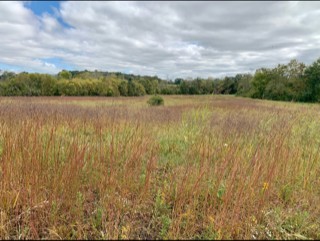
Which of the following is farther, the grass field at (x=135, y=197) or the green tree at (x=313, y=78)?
the green tree at (x=313, y=78)

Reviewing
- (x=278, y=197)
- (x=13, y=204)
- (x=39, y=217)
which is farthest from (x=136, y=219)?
(x=278, y=197)

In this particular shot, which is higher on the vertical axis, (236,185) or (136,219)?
(236,185)

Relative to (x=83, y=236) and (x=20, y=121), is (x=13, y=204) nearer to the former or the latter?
(x=83, y=236)

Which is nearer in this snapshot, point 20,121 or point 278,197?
point 278,197

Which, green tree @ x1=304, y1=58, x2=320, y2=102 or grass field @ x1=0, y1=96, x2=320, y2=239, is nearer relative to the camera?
grass field @ x1=0, y1=96, x2=320, y2=239

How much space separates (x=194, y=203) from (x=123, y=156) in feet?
4.35

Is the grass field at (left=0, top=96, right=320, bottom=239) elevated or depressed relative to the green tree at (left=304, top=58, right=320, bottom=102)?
depressed

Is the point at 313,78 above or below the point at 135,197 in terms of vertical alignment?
above

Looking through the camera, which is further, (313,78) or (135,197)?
(313,78)

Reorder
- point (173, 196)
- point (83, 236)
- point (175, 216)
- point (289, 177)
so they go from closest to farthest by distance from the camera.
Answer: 1. point (83, 236)
2. point (175, 216)
3. point (173, 196)
4. point (289, 177)

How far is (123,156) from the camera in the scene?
3.14m

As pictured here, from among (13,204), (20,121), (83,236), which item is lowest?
(83,236)

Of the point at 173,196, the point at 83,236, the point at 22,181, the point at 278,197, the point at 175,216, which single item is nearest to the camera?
the point at 83,236

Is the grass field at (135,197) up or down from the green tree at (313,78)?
down
